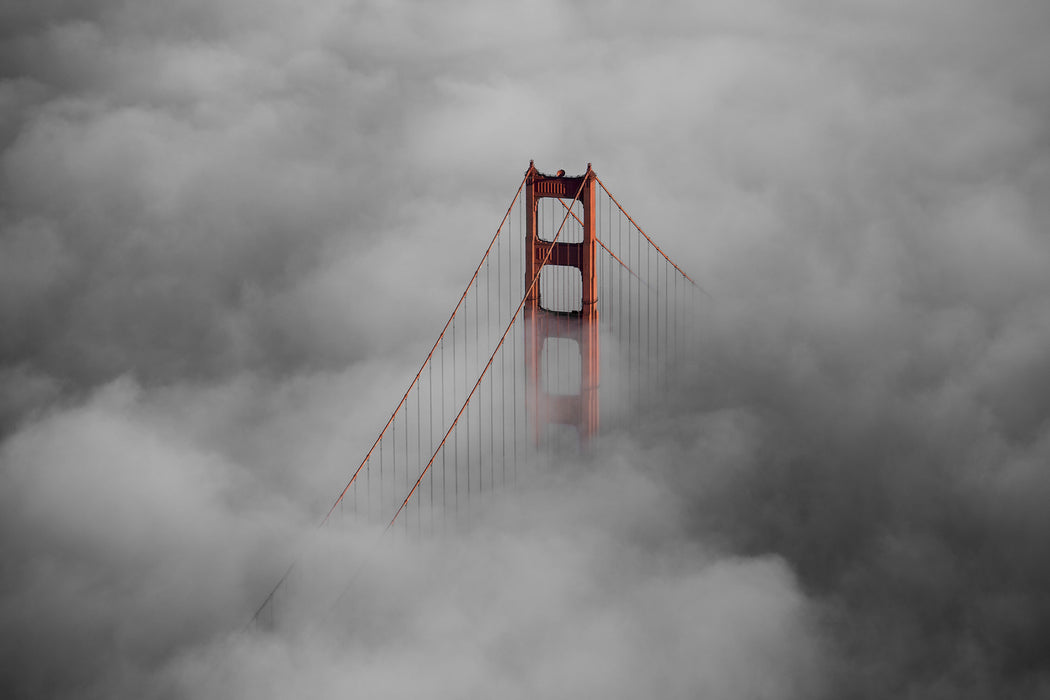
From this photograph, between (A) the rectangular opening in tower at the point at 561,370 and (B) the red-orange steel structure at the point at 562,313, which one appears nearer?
(B) the red-orange steel structure at the point at 562,313

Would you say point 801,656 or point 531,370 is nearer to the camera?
point 531,370

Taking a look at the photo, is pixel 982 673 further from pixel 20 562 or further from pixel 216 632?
Result: pixel 20 562

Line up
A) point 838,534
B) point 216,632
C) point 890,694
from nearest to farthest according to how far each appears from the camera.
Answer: point 890,694 → point 216,632 → point 838,534

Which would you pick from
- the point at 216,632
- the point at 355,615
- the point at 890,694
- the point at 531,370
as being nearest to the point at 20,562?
the point at 216,632

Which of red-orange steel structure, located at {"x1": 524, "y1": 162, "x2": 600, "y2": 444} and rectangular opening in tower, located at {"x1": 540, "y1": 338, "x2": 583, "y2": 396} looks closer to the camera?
red-orange steel structure, located at {"x1": 524, "y1": 162, "x2": 600, "y2": 444}
